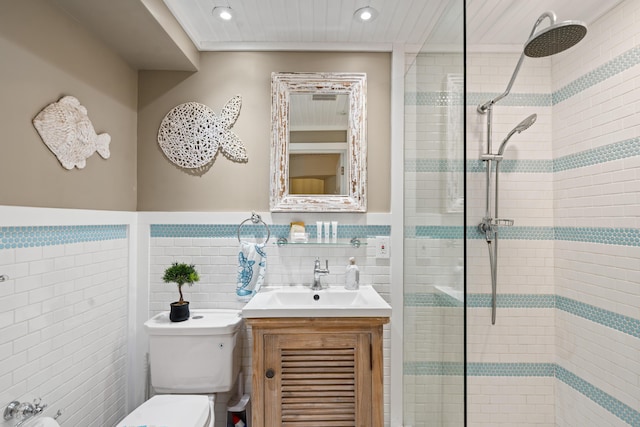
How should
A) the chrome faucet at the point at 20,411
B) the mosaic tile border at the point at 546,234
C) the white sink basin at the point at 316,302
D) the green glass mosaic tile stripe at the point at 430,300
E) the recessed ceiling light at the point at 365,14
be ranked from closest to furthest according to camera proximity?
the chrome faucet at the point at 20,411 → the green glass mosaic tile stripe at the point at 430,300 → the mosaic tile border at the point at 546,234 → the white sink basin at the point at 316,302 → the recessed ceiling light at the point at 365,14

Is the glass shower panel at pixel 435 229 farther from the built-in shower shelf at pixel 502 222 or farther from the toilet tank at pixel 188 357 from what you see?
the toilet tank at pixel 188 357

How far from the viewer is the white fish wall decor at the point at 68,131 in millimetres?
1408

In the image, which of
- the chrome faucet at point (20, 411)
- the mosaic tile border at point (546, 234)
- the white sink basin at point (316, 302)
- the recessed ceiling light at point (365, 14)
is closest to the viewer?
the chrome faucet at point (20, 411)

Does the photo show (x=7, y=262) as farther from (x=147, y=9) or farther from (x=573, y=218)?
(x=573, y=218)

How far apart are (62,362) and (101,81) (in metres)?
1.39

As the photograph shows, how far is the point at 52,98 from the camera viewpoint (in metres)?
1.44

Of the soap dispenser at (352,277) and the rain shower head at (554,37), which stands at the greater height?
the rain shower head at (554,37)

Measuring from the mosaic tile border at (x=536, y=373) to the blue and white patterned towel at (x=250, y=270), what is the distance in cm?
101

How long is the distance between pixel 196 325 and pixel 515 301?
74.8 inches

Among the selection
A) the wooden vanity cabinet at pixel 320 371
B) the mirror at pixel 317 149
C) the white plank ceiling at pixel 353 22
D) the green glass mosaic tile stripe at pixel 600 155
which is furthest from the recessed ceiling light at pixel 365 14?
the wooden vanity cabinet at pixel 320 371

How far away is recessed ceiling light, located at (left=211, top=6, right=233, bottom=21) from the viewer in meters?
1.76

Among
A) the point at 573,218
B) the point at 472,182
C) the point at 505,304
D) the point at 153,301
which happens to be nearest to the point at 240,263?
the point at 153,301

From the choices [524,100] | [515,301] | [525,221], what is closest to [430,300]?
[515,301]

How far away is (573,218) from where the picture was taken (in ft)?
6.28
